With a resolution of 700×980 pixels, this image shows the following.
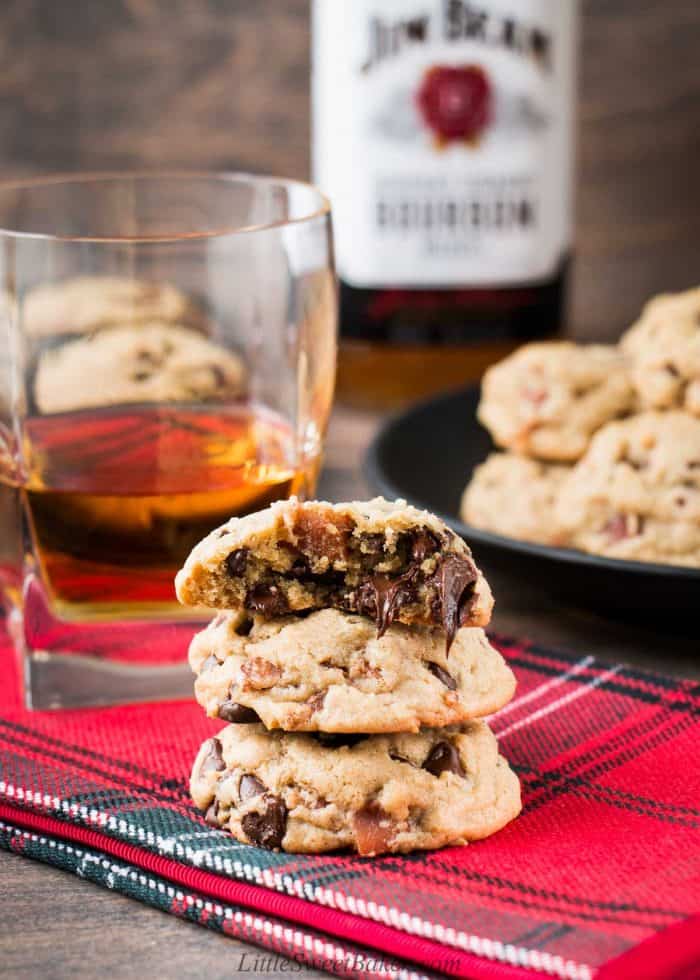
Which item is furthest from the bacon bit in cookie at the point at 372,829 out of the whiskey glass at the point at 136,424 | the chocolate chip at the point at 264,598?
the whiskey glass at the point at 136,424

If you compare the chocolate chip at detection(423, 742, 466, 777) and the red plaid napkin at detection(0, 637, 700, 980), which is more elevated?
the chocolate chip at detection(423, 742, 466, 777)

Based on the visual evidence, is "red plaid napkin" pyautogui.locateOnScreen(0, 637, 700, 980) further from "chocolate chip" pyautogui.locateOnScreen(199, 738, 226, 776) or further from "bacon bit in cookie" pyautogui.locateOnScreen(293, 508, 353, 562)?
"bacon bit in cookie" pyautogui.locateOnScreen(293, 508, 353, 562)

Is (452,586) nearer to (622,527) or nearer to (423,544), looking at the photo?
(423,544)

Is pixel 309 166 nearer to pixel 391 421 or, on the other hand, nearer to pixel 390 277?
pixel 390 277

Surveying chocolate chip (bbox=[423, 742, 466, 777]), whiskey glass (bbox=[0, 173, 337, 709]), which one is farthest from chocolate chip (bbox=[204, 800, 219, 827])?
whiskey glass (bbox=[0, 173, 337, 709])

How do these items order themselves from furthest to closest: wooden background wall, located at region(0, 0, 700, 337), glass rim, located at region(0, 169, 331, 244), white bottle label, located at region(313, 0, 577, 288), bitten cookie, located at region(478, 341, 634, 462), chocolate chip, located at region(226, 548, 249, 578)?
wooden background wall, located at region(0, 0, 700, 337), white bottle label, located at region(313, 0, 577, 288), bitten cookie, located at region(478, 341, 634, 462), glass rim, located at region(0, 169, 331, 244), chocolate chip, located at region(226, 548, 249, 578)

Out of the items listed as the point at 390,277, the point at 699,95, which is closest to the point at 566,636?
the point at 390,277
